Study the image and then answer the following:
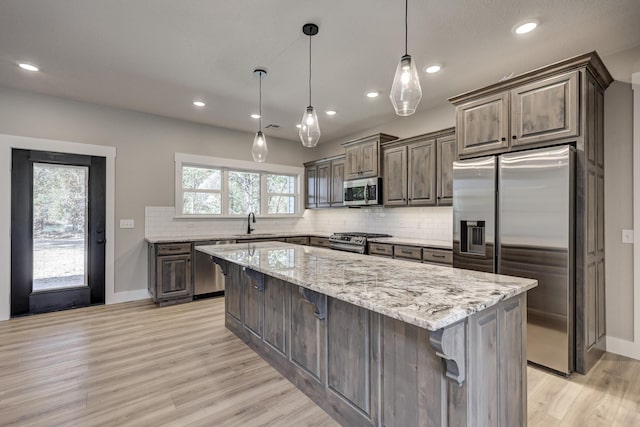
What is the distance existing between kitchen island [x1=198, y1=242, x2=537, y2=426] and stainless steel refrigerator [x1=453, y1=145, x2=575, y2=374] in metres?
1.13

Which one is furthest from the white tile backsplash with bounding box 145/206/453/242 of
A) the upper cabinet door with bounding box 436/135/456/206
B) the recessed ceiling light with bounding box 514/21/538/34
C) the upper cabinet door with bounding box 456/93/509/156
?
the recessed ceiling light with bounding box 514/21/538/34

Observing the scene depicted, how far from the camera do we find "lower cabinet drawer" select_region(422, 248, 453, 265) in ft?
11.6

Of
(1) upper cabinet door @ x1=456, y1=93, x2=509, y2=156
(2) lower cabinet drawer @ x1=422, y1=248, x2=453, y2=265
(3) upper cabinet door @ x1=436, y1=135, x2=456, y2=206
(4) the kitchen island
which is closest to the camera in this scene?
(4) the kitchen island

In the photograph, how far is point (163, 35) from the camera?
2559 millimetres

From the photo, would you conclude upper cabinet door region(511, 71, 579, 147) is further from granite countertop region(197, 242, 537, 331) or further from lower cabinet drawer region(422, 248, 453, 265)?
granite countertop region(197, 242, 537, 331)

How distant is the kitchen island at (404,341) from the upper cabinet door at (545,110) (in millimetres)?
1562

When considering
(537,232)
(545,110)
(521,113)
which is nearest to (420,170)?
(521,113)

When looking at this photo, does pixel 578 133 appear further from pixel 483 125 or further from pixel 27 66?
pixel 27 66

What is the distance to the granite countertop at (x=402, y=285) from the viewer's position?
116 cm

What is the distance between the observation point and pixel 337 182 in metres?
5.55

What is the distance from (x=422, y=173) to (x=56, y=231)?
15.6 ft

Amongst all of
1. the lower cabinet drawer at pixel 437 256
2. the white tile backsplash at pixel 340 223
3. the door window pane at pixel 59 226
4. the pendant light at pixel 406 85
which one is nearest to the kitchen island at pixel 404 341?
the pendant light at pixel 406 85

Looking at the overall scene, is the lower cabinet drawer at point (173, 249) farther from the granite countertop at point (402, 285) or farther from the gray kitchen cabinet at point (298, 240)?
the granite countertop at point (402, 285)

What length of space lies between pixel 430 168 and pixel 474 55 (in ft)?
4.78
